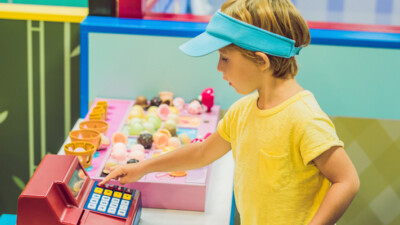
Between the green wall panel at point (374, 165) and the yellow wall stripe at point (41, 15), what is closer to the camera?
the green wall panel at point (374, 165)

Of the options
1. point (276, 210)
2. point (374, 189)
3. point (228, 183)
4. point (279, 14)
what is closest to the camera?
point (279, 14)

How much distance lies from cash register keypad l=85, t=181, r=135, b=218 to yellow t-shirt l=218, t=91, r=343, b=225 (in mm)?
284

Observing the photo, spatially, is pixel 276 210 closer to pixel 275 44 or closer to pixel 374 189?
pixel 275 44

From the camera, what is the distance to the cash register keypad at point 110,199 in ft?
4.30

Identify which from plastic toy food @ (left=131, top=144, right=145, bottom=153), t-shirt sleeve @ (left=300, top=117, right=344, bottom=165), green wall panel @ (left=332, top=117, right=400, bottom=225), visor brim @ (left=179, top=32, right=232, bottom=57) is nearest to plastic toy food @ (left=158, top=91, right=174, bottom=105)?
plastic toy food @ (left=131, top=144, right=145, bottom=153)

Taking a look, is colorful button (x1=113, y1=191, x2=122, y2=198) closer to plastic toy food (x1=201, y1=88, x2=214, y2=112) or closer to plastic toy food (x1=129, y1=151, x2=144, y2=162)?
plastic toy food (x1=129, y1=151, x2=144, y2=162)

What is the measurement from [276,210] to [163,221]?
367mm

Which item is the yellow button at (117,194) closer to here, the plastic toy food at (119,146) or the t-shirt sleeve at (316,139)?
the plastic toy food at (119,146)

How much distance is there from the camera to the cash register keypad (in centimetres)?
131

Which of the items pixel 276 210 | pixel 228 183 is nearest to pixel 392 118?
pixel 228 183

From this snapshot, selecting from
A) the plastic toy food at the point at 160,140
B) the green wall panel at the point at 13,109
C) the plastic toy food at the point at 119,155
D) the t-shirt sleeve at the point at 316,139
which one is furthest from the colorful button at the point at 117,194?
the green wall panel at the point at 13,109

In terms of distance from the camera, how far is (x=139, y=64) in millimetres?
2076

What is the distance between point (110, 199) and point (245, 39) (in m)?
0.53

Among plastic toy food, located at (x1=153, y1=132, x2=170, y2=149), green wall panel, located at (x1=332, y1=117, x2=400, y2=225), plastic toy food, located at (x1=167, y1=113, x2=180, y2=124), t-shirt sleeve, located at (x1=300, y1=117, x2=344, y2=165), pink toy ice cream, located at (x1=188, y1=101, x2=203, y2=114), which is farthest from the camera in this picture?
green wall panel, located at (x1=332, y1=117, x2=400, y2=225)
